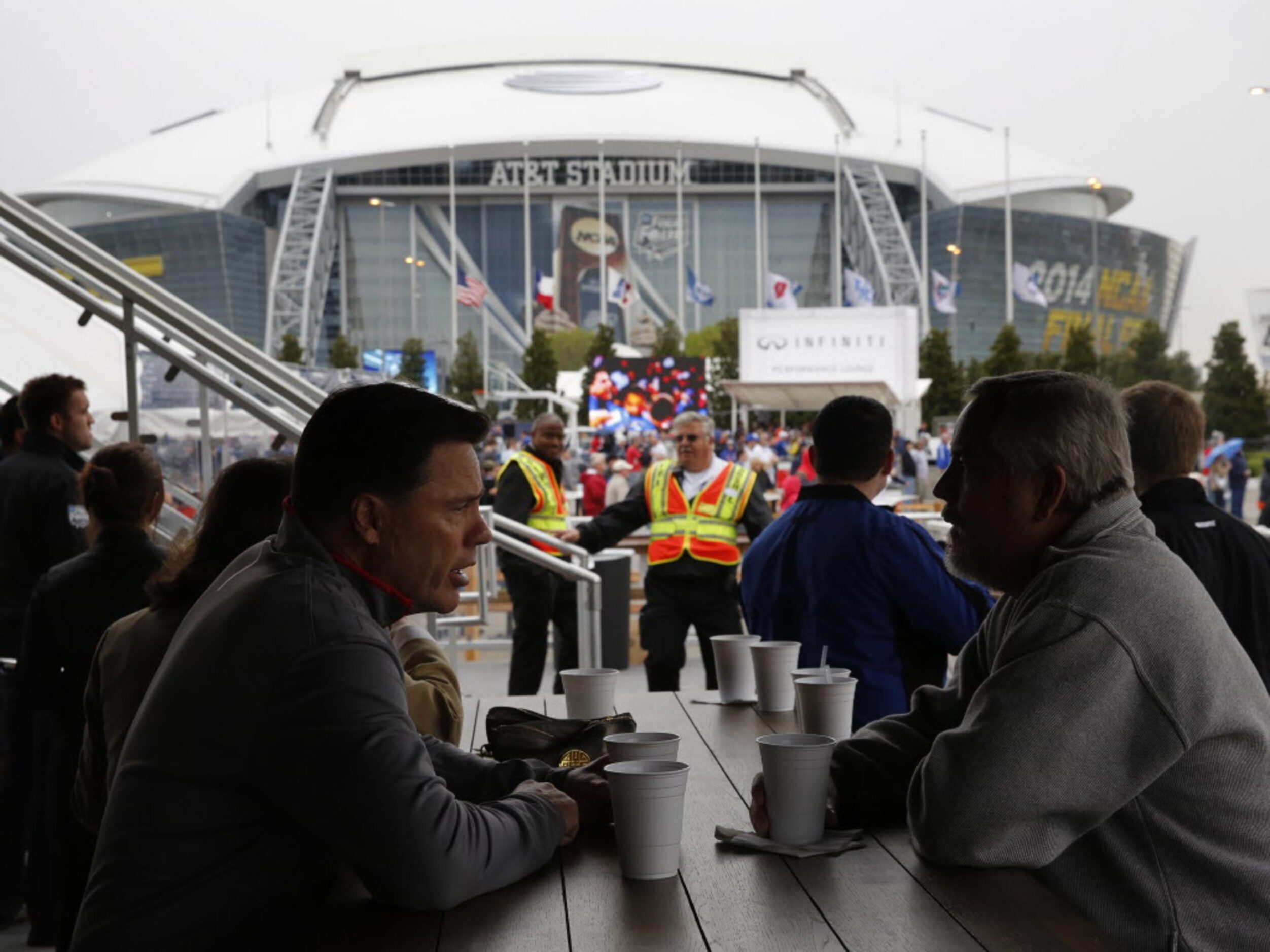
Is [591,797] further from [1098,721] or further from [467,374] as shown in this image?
[467,374]

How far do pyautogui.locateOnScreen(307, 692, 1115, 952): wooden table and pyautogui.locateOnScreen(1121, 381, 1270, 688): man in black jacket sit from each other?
77.4 inches

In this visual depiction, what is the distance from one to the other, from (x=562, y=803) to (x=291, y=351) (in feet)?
190

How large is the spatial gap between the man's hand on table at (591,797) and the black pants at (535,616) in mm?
5369

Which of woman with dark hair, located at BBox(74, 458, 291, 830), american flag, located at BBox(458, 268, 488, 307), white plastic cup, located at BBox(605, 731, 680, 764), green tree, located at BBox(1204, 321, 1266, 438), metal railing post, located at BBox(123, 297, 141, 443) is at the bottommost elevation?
green tree, located at BBox(1204, 321, 1266, 438)

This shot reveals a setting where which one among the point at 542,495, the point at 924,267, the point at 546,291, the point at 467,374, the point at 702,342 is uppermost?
the point at 924,267

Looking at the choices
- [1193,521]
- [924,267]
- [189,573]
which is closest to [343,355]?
[924,267]

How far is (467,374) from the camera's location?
196ft

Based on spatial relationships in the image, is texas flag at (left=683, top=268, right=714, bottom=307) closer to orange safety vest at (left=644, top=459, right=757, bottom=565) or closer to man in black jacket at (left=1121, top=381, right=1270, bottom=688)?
orange safety vest at (left=644, top=459, right=757, bottom=565)

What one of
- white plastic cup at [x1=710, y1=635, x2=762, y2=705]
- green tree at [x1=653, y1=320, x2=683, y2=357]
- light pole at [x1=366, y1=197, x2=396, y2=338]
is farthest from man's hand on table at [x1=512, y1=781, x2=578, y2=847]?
light pole at [x1=366, y1=197, x2=396, y2=338]

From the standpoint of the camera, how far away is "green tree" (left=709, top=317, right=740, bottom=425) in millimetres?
52188

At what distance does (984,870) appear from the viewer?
1844mm

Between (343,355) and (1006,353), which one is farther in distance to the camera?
(343,355)

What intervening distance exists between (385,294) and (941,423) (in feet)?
155

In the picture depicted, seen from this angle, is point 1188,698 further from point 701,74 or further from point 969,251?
point 701,74
